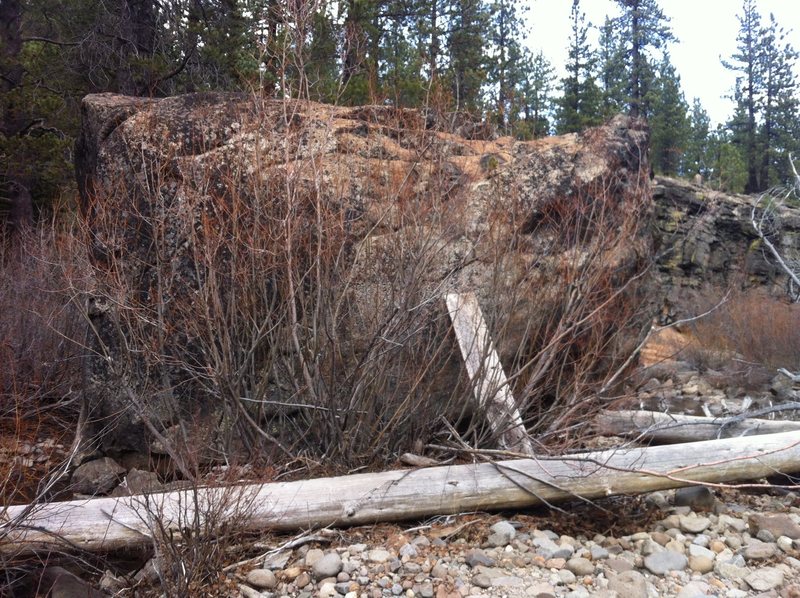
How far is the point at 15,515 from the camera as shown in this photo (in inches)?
156

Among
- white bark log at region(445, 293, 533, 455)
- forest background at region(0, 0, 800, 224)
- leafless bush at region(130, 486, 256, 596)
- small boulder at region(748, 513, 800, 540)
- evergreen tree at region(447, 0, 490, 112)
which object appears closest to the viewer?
leafless bush at region(130, 486, 256, 596)

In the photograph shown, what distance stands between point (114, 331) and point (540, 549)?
4040 millimetres

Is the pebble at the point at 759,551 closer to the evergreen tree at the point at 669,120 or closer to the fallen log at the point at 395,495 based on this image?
the fallen log at the point at 395,495

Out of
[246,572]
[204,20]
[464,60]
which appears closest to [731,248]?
[464,60]

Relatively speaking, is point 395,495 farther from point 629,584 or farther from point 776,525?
point 776,525

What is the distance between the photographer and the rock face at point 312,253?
514 centimetres

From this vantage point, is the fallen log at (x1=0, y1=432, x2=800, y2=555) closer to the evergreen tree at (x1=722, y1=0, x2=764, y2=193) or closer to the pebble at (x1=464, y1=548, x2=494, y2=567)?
the pebble at (x1=464, y1=548, x2=494, y2=567)

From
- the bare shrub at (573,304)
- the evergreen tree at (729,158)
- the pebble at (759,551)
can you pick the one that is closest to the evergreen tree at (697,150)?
the evergreen tree at (729,158)

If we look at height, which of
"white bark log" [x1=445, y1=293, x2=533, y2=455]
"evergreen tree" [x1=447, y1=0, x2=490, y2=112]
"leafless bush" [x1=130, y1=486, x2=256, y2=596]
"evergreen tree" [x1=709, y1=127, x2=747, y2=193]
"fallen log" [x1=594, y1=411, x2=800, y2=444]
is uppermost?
"evergreen tree" [x1=447, y1=0, x2=490, y2=112]

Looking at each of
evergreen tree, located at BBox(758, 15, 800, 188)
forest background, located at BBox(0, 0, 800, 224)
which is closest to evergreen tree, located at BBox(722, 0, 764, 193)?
evergreen tree, located at BBox(758, 15, 800, 188)

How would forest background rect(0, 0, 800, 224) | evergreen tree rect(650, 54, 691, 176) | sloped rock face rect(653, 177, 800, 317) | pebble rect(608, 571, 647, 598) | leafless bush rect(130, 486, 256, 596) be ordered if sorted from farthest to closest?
evergreen tree rect(650, 54, 691, 176) < sloped rock face rect(653, 177, 800, 317) < forest background rect(0, 0, 800, 224) < pebble rect(608, 571, 647, 598) < leafless bush rect(130, 486, 256, 596)

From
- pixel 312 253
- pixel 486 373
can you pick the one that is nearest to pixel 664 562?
pixel 486 373

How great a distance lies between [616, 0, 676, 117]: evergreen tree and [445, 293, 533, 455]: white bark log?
26321mm

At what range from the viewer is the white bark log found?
5258 mm
